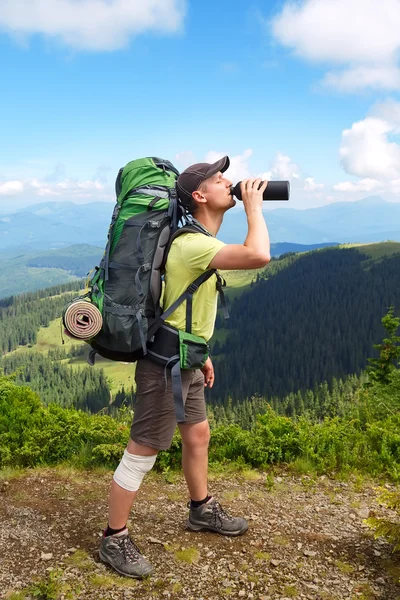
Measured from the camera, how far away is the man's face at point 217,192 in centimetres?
379

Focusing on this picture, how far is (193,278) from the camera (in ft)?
12.4

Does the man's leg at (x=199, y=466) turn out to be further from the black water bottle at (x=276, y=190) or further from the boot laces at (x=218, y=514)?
the black water bottle at (x=276, y=190)

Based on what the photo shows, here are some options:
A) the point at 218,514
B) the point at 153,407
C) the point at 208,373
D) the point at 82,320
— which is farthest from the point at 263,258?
the point at 218,514

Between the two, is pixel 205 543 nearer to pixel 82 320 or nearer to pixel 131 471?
pixel 131 471

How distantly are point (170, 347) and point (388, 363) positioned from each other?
18716mm

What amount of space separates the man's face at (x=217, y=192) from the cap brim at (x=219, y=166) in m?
0.03

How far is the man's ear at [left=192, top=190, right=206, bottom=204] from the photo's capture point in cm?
376

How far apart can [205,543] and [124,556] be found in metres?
0.87

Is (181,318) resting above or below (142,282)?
below

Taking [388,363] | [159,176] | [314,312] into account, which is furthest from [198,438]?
[314,312]

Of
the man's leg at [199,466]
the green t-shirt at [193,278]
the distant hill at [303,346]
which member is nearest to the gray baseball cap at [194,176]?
the green t-shirt at [193,278]

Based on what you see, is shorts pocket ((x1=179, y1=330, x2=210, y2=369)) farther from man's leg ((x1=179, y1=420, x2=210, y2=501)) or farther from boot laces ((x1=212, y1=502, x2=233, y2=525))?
boot laces ((x1=212, y1=502, x2=233, y2=525))

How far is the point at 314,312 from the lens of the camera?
196000 mm

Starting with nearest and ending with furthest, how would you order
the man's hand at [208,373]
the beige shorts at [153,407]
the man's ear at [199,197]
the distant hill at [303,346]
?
the man's ear at [199,197], the beige shorts at [153,407], the man's hand at [208,373], the distant hill at [303,346]
